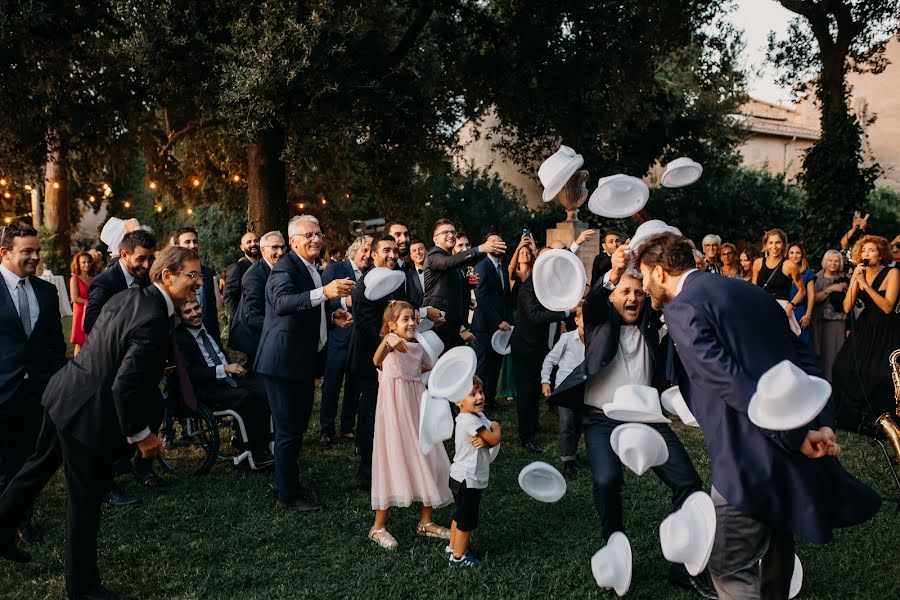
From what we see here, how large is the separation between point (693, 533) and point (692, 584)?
1375mm

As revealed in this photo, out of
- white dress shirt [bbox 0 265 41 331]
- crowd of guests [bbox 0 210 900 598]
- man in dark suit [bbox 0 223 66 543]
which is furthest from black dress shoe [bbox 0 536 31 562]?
white dress shirt [bbox 0 265 41 331]

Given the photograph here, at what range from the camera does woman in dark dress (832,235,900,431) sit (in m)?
7.39

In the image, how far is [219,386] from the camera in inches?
250

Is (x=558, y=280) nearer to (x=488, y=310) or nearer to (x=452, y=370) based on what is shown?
(x=452, y=370)

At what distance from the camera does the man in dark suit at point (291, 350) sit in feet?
16.5

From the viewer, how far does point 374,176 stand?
13258 millimetres

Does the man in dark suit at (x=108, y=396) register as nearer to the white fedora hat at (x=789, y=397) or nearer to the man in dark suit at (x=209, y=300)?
the white fedora hat at (x=789, y=397)

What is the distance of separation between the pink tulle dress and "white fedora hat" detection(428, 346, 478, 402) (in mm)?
918

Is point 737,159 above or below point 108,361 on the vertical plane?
above

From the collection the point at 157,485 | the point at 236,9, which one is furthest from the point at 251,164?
the point at 157,485

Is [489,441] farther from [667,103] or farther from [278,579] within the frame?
[667,103]

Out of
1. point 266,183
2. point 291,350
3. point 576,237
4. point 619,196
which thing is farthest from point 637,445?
point 266,183

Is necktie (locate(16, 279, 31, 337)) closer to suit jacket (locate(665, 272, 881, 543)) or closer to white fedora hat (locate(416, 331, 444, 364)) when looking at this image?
white fedora hat (locate(416, 331, 444, 364))

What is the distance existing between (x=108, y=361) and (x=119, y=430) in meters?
0.37
